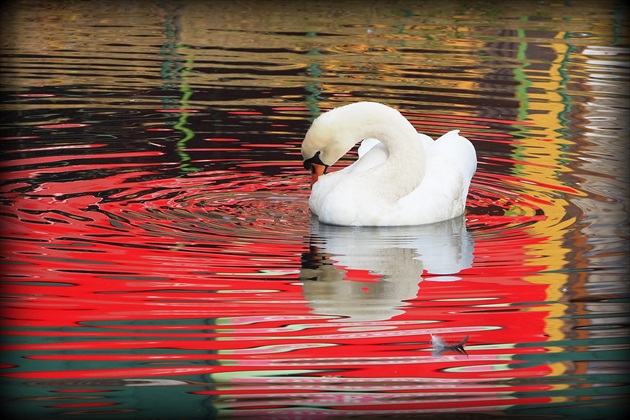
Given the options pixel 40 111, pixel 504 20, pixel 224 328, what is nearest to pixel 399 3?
pixel 504 20

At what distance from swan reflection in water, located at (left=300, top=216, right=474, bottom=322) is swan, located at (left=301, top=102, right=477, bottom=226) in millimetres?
79

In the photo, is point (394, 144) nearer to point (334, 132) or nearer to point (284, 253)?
point (334, 132)

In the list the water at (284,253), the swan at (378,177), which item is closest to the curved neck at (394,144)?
the swan at (378,177)

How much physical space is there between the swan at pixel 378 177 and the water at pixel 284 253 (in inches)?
4.9

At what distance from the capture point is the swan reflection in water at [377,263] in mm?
5941

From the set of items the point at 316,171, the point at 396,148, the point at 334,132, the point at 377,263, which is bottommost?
the point at 377,263

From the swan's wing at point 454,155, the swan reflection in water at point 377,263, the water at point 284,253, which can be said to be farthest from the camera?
the swan's wing at point 454,155

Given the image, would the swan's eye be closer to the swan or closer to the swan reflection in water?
the swan

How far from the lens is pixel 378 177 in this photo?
7.52m

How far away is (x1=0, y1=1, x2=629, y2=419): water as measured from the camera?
4.82m

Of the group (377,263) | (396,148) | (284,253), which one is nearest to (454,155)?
(396,148)

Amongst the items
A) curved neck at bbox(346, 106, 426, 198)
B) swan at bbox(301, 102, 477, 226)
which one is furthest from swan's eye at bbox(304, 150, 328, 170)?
curved neck at bbox(346, 106, 426, 198)

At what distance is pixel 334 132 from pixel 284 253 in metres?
1.03

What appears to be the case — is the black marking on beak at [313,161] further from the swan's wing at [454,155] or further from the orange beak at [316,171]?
the swan's wing at [454,155]
